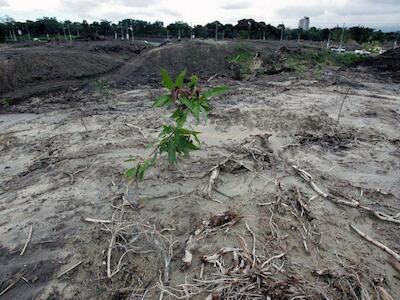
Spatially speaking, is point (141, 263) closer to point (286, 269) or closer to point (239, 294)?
point (239, 294)

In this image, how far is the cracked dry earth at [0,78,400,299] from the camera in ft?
7.35

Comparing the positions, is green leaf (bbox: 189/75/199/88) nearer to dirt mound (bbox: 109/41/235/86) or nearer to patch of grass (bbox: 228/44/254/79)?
patch of grass (bbox: 228/44/254/79)

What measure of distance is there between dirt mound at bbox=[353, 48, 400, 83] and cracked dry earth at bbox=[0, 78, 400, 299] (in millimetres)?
7374

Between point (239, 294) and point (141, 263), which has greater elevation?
point (239, 294)

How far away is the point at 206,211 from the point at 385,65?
14964 millimetres

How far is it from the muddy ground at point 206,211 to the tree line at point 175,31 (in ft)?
74.5

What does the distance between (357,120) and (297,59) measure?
10418 millimetres

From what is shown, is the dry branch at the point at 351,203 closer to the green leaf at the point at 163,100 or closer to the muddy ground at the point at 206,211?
the muddy ground at the point at 206,211

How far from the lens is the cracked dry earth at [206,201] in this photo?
2240 millimetres

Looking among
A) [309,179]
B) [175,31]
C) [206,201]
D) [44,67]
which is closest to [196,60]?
[44,67]

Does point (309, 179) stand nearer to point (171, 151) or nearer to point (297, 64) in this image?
point (171, 151)

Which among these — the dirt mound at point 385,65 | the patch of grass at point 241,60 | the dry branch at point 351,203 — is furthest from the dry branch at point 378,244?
the dirt mound at point 385,65

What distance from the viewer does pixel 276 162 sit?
4.12m

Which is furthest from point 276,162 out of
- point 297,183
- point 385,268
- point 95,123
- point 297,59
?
point 297,59
